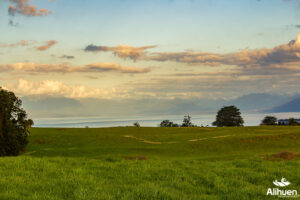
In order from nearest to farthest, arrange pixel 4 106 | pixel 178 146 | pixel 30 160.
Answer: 1. pixel 30 160
2. pixel 4 106
3. pixel 178 146

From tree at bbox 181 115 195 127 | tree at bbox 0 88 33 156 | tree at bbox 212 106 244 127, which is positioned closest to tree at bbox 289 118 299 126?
tree at bbox 212 106 244 127

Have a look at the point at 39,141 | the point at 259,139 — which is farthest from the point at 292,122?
the point at 39,141

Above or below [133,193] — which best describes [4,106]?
above

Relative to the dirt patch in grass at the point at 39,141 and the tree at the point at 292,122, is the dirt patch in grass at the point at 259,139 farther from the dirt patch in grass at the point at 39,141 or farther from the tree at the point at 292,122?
the tree at the point at 292,122

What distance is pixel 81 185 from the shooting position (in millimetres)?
9352

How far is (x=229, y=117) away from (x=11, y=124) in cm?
10699

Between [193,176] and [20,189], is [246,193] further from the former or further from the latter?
[20,189]

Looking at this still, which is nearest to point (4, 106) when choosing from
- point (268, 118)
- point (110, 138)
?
point (110, 138)

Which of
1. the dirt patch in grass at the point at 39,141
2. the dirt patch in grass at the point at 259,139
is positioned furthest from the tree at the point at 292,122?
the dirt patch in grass at the point at 39,141

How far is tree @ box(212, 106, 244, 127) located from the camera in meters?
130

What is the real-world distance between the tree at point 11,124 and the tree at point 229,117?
341 ft

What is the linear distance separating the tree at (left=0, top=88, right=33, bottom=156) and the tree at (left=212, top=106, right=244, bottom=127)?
10382cm

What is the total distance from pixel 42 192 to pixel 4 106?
35191mm

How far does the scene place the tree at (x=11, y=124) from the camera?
39331 millimetres
